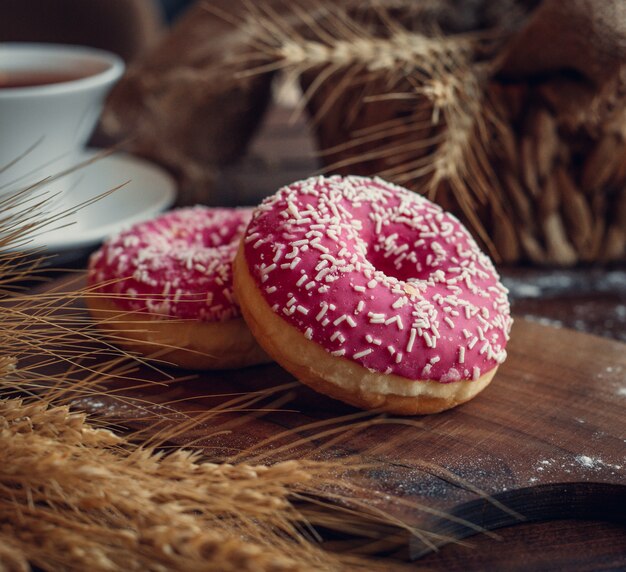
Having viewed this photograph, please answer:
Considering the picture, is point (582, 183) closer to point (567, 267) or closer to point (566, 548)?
point (567, 267)

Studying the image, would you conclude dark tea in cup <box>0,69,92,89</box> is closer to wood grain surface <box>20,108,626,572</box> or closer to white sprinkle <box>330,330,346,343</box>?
wood grain surface <box>20,108,626,572</box>

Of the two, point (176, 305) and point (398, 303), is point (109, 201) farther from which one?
point (398, 303)

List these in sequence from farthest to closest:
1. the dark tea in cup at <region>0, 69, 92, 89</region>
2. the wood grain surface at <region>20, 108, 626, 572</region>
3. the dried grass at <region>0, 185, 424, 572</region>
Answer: the dark tea in cup at <region>0, 69, 92, 89</region> < the wood grain surface at <region>20, 108, 626, 572</region> < the dried grass at <region>0, 185, 424, 572</region>

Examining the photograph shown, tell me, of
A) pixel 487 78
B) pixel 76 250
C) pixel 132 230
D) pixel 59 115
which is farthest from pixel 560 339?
pixel 59 115

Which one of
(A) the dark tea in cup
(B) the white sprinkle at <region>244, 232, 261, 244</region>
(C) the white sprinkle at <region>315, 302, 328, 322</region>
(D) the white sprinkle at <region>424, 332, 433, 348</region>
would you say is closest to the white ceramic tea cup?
(A) the dark tea in cup

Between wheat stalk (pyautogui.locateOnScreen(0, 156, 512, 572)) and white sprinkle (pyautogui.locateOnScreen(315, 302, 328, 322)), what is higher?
white sprinkle (pyautogui.locateOnScreen(315, 302, 328, 322))

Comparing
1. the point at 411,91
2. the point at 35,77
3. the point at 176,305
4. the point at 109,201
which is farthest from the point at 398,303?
the point at 35,77

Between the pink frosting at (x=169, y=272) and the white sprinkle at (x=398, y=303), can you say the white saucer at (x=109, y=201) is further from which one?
the white sprinkle at (x=398, y=303)
